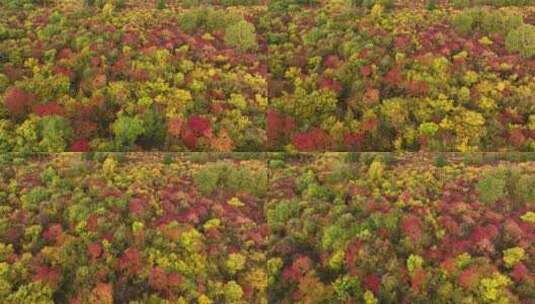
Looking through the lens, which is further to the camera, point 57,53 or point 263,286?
point 57,53

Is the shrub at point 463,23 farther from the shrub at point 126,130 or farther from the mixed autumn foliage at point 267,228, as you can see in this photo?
the shrub at point 126,130

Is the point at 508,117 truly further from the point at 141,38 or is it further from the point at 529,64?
the point at 141,38

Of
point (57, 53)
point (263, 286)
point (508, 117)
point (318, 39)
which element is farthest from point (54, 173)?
point (508, 117)

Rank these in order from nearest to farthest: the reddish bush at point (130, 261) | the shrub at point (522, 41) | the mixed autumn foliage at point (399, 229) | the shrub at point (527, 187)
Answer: the mixed autumn foliage at point (399, 229) → the reddish bush at point (130, 261) → the shrub at point (527, 187) → the shrub at point (522, 41)

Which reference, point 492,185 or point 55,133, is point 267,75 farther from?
point 492,185

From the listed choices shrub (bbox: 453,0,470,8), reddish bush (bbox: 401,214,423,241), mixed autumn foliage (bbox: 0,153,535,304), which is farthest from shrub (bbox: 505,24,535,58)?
reddish bush (bbox: 401,214,423,241)

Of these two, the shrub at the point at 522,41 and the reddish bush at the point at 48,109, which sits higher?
the shrub at the point at 522,41

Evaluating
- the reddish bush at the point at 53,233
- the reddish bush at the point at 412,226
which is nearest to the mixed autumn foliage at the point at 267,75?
the reddish bush at the point at 412,226

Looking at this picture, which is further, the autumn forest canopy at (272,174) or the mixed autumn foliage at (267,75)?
the mixed autumn foliage at (267,75)
